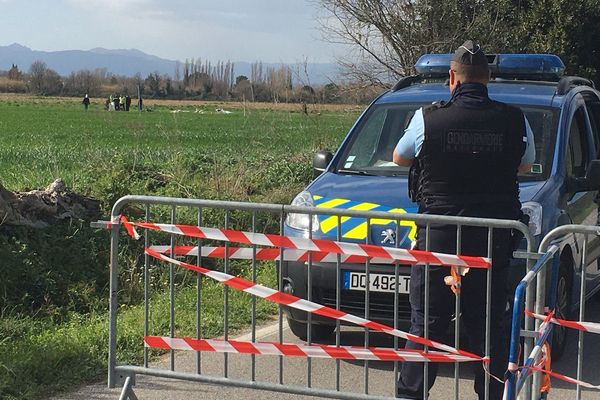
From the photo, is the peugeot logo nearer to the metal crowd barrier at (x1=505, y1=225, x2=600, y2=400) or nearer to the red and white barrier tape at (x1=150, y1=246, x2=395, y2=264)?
the red and white barrier tape at (x1=150, y1=246, x2=395, y2=264)

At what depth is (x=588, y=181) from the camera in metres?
5.98

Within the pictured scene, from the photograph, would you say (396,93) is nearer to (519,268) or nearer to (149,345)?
(519,268)

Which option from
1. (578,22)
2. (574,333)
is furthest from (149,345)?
(578,22)

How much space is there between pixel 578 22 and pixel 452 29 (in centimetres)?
329

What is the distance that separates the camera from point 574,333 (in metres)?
6.54

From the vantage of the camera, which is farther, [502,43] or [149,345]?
[502,43]

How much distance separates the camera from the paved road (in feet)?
16.5

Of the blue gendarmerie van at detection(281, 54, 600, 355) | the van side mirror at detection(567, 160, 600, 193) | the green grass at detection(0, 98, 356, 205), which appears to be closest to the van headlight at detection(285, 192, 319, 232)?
the blue gendarmerie van at detection(281, 54, 600, 355)

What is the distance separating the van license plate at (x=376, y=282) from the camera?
511cm

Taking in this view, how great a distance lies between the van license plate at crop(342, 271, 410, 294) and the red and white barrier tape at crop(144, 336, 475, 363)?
0.94m

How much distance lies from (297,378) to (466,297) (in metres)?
1.69

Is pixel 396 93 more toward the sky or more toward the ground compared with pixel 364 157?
more toward the sky

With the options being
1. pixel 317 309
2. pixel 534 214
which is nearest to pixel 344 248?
pixel 317 309

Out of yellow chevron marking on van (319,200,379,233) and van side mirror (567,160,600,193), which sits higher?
van side mirror (567,160,600,193)
